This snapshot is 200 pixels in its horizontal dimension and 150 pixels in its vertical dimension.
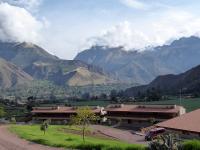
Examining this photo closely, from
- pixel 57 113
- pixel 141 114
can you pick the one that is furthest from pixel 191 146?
pixel 57 113

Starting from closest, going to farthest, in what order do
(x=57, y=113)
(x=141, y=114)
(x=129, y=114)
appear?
(x=141, y=114), (x=129, y=114), (x=57, y=113)

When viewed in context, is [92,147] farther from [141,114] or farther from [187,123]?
[141,114]

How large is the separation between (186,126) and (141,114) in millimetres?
64015

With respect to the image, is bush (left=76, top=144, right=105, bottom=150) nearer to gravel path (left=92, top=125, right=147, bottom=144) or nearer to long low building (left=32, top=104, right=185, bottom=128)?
gravel path (left=92, top=125, right=147, bottom=144)

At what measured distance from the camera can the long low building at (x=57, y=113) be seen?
143 metres

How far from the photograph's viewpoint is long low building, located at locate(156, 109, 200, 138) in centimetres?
5835

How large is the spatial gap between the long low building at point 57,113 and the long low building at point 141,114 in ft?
20.7

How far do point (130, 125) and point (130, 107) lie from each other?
10193mm

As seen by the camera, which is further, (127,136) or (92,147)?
(127,136)

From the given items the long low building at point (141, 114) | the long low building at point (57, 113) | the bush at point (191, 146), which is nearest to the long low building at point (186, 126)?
the bush at point (191, 146)

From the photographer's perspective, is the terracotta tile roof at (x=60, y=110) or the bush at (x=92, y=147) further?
the terracotta tile roof at (x=60, y=110)

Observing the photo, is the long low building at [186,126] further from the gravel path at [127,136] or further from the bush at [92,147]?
the bush at [92,147]

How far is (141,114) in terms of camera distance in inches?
4921

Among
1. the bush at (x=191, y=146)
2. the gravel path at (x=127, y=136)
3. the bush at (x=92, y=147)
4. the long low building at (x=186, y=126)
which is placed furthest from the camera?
the gravel path at (x=127, y=136)
